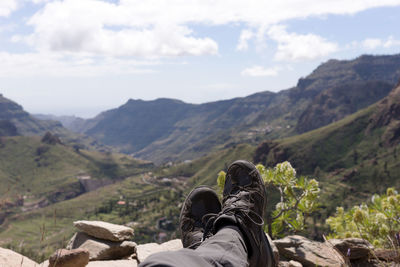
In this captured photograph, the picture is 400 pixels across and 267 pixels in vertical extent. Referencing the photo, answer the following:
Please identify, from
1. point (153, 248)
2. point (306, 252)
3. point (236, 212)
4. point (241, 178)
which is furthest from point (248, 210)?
point (153, 248)

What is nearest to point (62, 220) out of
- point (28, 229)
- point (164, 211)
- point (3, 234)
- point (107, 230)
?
point (28, 229)

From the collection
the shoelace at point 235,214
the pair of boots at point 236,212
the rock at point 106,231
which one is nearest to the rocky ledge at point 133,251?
the rock at point 106,231

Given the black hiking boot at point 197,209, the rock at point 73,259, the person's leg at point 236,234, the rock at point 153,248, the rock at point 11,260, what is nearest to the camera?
the person's leg at point 236,234

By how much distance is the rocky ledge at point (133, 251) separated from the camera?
642cm

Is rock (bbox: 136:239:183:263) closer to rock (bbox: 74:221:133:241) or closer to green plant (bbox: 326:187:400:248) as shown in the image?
Result: rock (bbox: 74:221:133:241)

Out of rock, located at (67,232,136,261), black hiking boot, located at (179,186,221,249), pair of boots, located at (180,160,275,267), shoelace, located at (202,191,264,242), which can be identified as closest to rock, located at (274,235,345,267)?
pair of boots, located at (180,160,275,267)

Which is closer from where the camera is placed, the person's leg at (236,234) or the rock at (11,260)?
the person's leg at (236,234)

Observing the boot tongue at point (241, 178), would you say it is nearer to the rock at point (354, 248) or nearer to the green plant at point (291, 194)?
the green plant at point (291, 194)

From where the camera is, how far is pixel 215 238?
4191mm

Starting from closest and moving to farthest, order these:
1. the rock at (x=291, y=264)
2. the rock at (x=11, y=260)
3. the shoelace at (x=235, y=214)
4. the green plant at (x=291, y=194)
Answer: the shoelace at (x=235, y=214) → the rock at (x=11, y=260) → the rock at (x=291, y=264) → the green plant at (x=291, y=194)

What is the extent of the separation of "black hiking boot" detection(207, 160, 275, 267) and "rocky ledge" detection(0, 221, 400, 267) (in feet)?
5.96

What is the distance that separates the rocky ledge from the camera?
6.42 m

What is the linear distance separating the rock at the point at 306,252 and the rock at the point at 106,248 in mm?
4303

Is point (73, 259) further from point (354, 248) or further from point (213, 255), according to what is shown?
point (354, 248)
